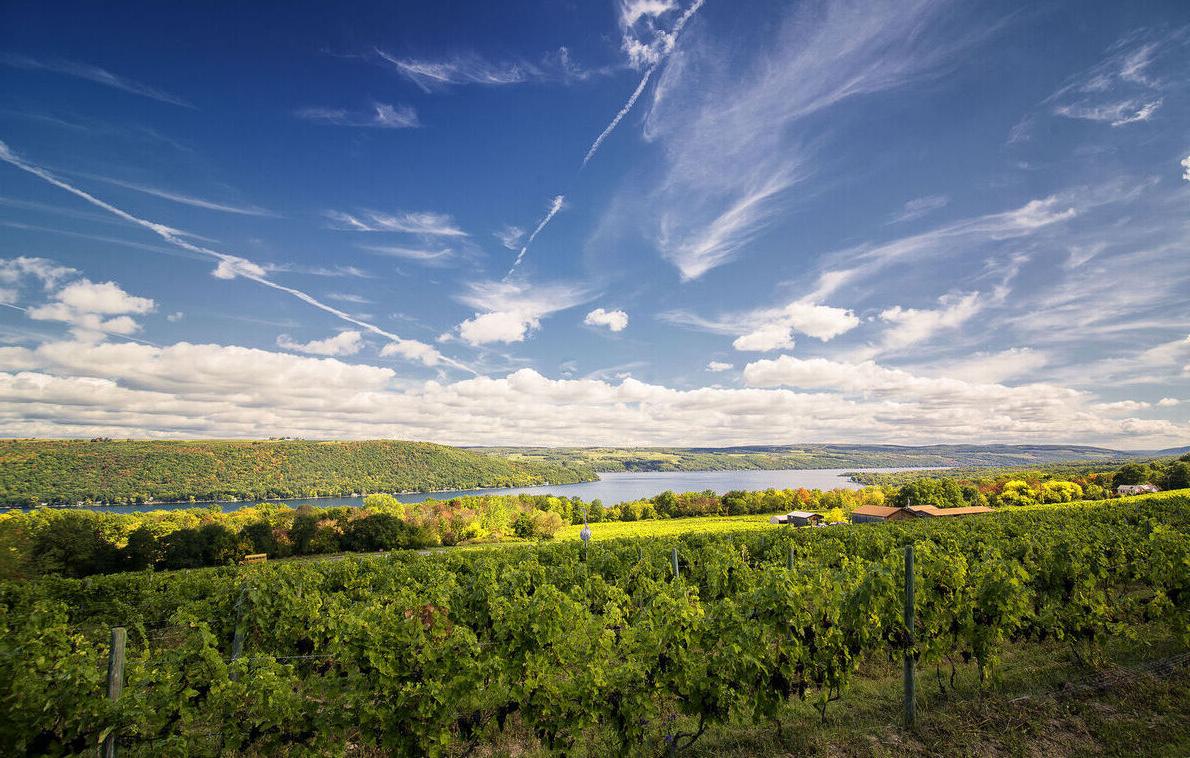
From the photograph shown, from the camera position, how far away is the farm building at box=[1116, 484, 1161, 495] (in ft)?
176

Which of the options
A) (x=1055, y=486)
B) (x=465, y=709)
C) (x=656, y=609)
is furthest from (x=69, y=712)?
(x=1055, y=486)

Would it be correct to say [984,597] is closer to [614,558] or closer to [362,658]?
[362,658]

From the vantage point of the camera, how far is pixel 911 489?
6562 cm

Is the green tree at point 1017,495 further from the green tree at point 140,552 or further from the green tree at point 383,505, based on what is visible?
the green tree at point 140,552

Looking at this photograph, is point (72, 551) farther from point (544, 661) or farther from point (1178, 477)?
point (1178, 477)

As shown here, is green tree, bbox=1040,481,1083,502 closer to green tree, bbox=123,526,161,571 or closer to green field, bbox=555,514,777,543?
green field, bbox=555,514,777,543

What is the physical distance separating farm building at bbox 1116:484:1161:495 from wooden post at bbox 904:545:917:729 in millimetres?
72964

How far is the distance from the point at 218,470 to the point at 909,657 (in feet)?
625

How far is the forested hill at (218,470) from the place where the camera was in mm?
123125

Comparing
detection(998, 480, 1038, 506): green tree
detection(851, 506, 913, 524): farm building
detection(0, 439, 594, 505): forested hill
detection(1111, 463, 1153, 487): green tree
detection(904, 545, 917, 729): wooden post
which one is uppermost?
detection(904, 545, 917, 729): wooden post

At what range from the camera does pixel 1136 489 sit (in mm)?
54781

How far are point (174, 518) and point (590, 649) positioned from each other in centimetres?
7769

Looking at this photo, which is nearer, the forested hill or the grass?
the grass

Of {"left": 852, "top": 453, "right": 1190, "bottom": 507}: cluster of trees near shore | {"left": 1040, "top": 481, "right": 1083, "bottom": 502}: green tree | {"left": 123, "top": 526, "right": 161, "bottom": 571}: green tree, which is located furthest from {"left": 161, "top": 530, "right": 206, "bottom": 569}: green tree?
{"left": 1040, "top": 481, "right": 1083, "bottom": 502}: green tree
